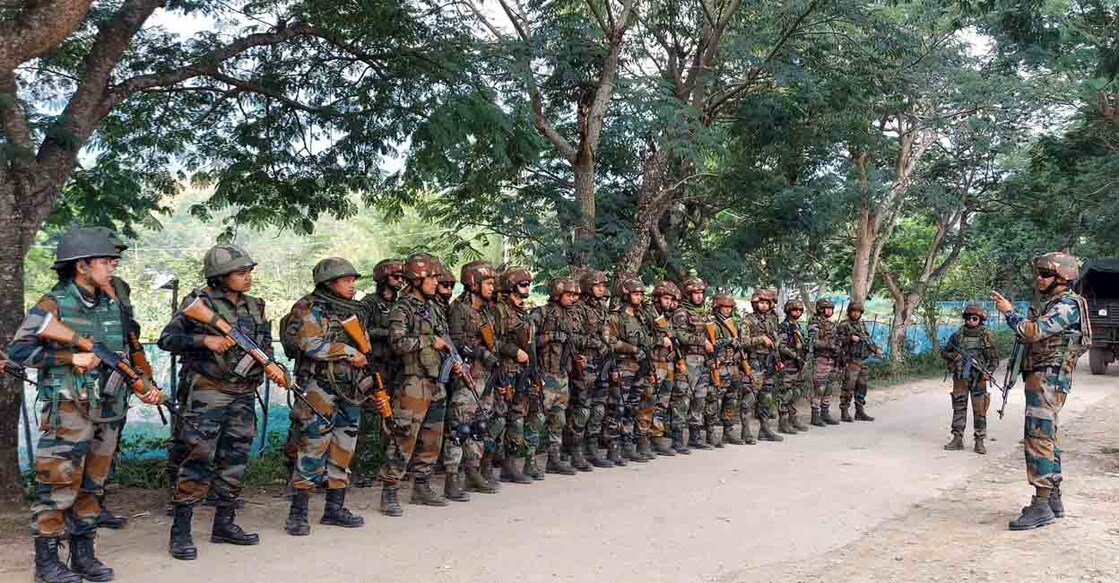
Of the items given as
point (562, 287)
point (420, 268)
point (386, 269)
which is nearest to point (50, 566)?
point (420, 268)

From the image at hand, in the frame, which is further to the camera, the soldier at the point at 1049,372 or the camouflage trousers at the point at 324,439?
the soldier at the point at 1049,372

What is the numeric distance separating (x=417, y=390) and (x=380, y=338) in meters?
1.10

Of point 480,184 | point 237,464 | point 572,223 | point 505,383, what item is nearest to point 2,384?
point 237,464

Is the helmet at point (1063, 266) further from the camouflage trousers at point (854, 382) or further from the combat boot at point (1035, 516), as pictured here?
the camouflage trousers at point (854, 382)

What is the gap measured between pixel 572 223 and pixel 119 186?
523cm

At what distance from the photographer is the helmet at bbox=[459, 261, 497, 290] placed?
25.7 feet

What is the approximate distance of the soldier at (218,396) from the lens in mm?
5699

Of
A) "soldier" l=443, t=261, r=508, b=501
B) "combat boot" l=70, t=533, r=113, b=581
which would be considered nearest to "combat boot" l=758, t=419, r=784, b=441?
"soldier" l=443, t=261, r=508, b=501

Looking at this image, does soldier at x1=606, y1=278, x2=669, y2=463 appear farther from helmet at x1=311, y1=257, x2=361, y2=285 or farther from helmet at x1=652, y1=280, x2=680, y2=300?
helmet at x1=311, y1=257, x2=361, y2=285

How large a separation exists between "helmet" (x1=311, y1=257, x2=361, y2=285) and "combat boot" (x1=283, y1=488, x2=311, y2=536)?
4.86 ft

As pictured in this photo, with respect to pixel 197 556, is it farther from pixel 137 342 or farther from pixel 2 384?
pixel 2 384

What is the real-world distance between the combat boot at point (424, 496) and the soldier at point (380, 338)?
0.76 m

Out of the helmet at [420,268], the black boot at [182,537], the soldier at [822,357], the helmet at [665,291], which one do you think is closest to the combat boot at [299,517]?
the black boot at [182,537]

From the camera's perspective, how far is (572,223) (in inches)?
457
